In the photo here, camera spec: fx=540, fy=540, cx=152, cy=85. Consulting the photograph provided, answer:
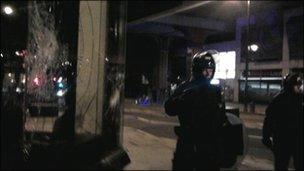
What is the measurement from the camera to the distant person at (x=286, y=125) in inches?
229

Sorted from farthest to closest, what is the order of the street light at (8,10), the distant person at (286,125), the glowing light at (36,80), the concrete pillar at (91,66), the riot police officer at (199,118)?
1. the concrete pillar at (91,66)
2. the glowing light at (36,80)
3. the distant person at (286,125)
4. the street light at (8,10)
5. the riot police officer at (199,118)

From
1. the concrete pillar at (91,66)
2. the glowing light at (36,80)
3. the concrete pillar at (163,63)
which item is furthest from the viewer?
the concrete pillar at (163,63)

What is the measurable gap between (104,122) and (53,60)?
1.19 meters

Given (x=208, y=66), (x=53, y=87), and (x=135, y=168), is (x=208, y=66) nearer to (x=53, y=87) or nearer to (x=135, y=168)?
(x=53, y=87)

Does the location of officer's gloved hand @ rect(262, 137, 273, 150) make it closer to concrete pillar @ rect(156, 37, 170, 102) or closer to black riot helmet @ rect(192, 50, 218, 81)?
black riot helmet @ rect(192, 50, 218, 81)

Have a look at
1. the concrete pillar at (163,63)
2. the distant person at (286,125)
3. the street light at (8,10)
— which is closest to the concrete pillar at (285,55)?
the concrete pillar at (163,63)

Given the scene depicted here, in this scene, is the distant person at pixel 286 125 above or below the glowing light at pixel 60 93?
below

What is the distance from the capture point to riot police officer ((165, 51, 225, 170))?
4090 mm

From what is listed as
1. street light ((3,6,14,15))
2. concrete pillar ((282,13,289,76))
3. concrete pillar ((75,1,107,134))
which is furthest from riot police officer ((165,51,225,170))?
concrete pillar ((282,13,289,76))

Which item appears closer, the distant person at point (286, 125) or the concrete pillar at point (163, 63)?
the distant person at point (286, 125)

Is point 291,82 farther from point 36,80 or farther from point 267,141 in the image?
point 36,80

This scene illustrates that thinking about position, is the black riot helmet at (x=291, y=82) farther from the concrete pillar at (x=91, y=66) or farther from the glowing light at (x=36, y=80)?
the glowing light at (x=36, y=80)

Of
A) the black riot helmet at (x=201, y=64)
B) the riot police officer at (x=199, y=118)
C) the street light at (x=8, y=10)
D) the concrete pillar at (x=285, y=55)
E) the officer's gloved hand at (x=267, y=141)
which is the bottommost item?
the officer's gloved hand at (x=267, y=141)

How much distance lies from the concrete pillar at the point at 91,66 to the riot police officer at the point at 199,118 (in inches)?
125
